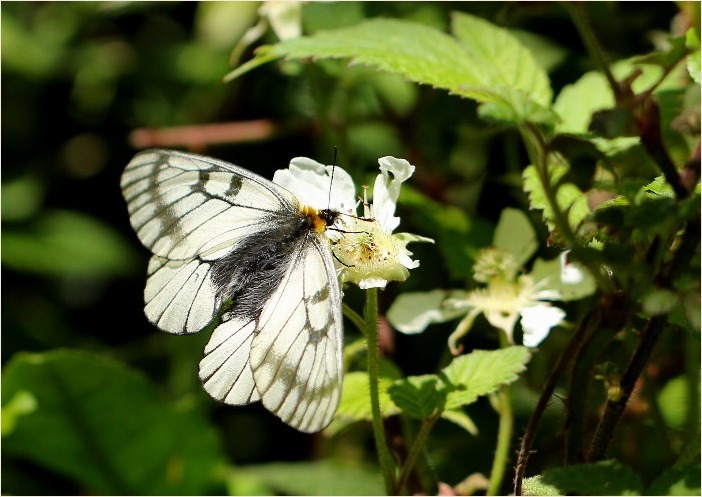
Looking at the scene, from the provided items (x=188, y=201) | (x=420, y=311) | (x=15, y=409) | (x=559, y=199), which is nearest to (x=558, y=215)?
(x=559, y=199)

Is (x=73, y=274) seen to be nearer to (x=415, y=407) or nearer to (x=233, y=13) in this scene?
(x=233, y=13)

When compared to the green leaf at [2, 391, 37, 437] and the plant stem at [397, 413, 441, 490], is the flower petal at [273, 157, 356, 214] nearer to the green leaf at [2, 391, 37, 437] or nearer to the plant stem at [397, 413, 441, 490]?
the plant stem at [397, 413, 441, 490]

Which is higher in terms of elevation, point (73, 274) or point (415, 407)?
point (415, 407)

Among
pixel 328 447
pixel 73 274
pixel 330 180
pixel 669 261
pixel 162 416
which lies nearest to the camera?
pixel 669 261

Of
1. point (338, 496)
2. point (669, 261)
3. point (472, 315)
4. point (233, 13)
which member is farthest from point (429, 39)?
point (233, 13)

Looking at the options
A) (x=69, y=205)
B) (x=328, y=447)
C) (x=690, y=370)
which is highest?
(x=690, y=370)

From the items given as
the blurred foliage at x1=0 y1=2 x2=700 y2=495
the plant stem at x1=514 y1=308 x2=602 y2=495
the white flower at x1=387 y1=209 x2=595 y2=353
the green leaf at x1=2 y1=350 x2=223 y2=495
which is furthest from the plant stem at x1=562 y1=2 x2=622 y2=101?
the green leaf at x1=2 y1=350 x2=223 y2=495
